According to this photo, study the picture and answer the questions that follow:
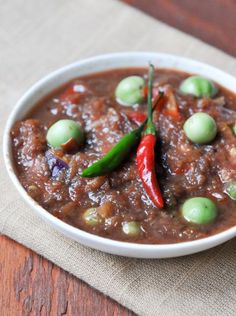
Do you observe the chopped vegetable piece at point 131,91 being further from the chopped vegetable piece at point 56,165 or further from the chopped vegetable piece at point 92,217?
the chopped vegetable piece at point 92,217

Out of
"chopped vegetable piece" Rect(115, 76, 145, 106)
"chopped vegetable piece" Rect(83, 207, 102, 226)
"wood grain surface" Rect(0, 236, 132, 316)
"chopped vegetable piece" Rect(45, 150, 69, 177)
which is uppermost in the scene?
"chopped vegetable piece" Rect(115, 76, 145, 106)

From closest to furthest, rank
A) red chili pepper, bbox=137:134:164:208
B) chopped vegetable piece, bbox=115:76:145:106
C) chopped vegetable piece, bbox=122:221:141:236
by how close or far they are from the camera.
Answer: chopped vegetable piece, bbox=122:221:141:236 → red chili pepper, bbox=137:134:164:208 → chopped vegetable piece, bbox=115:76:145:106

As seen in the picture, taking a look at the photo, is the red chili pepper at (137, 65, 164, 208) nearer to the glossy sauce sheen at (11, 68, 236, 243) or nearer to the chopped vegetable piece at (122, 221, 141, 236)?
the glossy sauce sheen at (11, 68, 236, 243)

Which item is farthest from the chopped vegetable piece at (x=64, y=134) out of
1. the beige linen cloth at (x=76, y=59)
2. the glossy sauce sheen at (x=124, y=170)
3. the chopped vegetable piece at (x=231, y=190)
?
the chopped vegetable piece at (x=231, y=190)

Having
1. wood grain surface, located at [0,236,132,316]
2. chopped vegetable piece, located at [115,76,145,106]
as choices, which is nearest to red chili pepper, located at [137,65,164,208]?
chopped vegetable piece, located at [115,76,145,106]

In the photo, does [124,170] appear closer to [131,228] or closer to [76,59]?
[131,228]

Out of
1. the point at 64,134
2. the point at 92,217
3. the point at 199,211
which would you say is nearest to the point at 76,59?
the point at 64,134

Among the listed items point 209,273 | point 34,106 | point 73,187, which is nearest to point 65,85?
point 34,106
